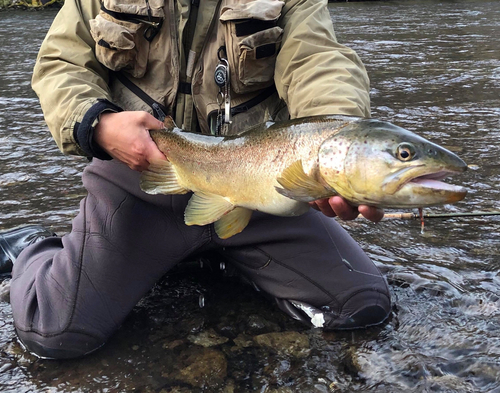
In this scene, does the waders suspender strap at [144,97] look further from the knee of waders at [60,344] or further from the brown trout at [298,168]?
the knee of waders at [60,344]

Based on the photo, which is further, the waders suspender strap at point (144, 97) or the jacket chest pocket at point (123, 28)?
the waders suspender strap at point (144, 97)

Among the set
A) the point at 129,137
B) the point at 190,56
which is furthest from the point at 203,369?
the point at 190,56

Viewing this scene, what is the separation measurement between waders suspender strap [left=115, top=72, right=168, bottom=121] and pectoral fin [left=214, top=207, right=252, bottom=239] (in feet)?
2.31

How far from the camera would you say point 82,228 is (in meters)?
2.65

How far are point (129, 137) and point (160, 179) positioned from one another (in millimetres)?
235

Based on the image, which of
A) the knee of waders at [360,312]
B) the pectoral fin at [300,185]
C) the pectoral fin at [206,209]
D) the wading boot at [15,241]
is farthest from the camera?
the wading boot at [15,241]

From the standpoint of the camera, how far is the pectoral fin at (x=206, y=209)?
238 cm

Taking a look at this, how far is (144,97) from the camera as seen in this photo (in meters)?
2.85

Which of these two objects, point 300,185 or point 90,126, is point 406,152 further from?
point 90,126

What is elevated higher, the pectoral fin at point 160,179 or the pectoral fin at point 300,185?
the pectoral fin at point 300,185

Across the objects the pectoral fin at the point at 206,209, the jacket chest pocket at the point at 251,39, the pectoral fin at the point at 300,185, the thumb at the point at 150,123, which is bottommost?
the pectoral fin at the point at 206,209

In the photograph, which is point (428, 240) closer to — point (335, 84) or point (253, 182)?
point (335, 84)

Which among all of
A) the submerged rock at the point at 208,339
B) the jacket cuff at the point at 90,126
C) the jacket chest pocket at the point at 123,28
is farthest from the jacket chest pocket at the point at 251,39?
the submerged rock at the point at 208,339

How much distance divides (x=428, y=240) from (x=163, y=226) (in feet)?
5.30
